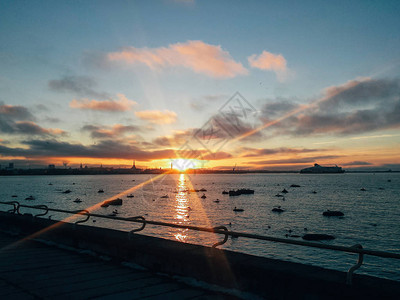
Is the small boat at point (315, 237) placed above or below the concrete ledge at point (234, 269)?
below

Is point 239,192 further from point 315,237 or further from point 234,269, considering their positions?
point 234,269

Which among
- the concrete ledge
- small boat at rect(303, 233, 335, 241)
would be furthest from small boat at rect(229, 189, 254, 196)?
the concrete ledge

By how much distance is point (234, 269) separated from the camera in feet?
20.5

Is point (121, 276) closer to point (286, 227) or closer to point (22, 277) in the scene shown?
point (22, 277)

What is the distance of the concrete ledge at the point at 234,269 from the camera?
4.97 meters

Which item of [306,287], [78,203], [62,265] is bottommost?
[78,203]

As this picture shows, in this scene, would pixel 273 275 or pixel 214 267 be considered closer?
pixel 273 275

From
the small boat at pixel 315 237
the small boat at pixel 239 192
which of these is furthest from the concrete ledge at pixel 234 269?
the small boat at pixel 239 192

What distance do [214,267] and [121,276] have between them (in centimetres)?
230

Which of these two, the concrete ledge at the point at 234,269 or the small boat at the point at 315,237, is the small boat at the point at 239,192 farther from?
the concrete ledge at the point at 234,269

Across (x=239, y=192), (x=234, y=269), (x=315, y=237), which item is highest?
(x=234, y=269)

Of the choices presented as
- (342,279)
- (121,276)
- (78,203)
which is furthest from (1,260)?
(78,203)

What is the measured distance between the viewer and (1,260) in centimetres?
840

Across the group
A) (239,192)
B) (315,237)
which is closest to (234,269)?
(315,237)
